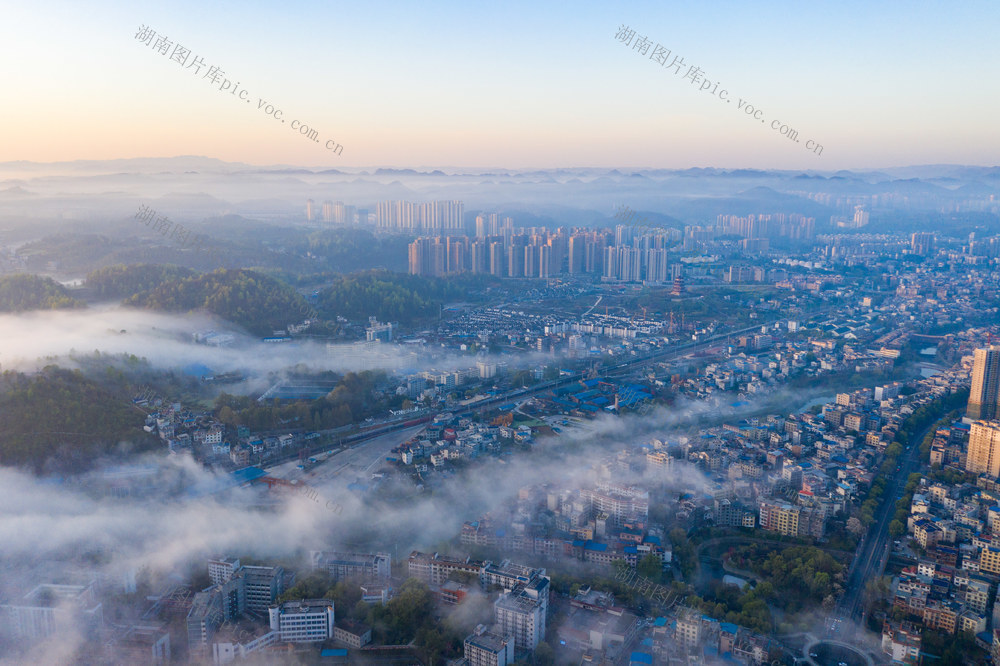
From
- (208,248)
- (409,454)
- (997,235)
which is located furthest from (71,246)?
(997,235)

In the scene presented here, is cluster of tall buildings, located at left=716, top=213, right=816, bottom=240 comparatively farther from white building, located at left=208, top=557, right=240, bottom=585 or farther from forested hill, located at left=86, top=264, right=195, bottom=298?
white building, located at left=208, top=557, right=240, bottom=585

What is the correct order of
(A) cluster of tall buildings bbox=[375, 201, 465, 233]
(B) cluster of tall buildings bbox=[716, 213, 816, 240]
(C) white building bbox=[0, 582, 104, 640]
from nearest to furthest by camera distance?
(C) white building bbox=[0, 582, 104, 640] < (A) cluster of tall buildings bbox=[375, 201, 465, 233] < (B) cluster of tall buildings bbox=[716, 213, 816, 240]

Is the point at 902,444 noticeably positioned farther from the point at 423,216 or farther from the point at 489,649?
the point at 423,216

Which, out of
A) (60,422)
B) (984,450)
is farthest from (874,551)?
(60,422)

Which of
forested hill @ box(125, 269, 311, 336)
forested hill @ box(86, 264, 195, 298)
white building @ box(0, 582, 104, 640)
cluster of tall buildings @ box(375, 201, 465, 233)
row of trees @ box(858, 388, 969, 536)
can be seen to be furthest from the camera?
cluster of tall buildings @ box(375, 201, 465, 233)

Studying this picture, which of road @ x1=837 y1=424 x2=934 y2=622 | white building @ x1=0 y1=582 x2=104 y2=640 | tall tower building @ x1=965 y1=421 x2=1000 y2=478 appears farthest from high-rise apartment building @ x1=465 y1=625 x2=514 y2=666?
tall tower building @ x1=965 y1=421 x2=1000 y2=478

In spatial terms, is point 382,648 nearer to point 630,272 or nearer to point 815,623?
point 815,623
